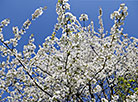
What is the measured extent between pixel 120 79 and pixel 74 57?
4.73 m

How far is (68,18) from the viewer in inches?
175

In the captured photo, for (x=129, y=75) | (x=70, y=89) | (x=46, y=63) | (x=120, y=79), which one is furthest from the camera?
(x=129, y=75)

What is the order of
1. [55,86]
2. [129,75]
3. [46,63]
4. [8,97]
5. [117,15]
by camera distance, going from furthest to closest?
[129,75]
[8,97]
[46,63]
[55,86]
[117,15]

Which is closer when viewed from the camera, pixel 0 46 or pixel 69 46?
pixel 69 46

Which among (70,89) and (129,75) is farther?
(129,75)

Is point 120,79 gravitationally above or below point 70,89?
above

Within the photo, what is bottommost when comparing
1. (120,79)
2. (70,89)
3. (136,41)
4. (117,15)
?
(70,89)

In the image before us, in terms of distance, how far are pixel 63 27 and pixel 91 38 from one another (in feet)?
11.7

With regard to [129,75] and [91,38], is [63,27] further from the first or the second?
[129,75]

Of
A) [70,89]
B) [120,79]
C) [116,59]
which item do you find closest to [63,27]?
[70,89]

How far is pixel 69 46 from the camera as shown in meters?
4.57

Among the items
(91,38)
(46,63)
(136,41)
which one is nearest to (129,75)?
(136,41)

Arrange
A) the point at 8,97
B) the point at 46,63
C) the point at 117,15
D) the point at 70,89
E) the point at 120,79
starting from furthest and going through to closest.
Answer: the point at 120,79 < the point at 8,97 < the point at 46,63 < the point at 70,89 < the point at 117,15

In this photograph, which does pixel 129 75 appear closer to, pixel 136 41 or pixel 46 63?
pixel 136 41
